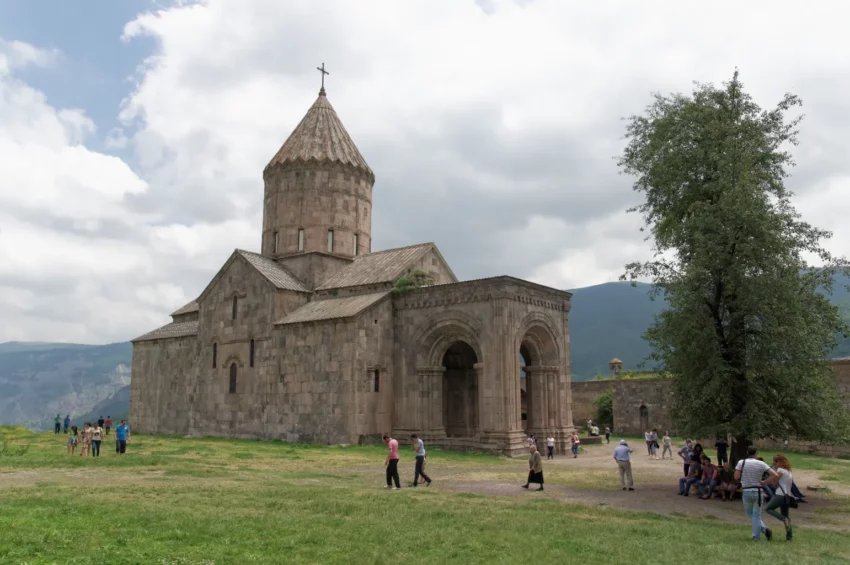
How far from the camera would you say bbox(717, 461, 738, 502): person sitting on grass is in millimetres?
14189

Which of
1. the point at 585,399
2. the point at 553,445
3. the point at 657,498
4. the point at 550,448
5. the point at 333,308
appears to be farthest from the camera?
the point at 585,399

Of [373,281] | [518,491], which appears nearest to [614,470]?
[518,491]

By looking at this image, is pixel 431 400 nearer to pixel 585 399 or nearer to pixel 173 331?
pixel 173 331

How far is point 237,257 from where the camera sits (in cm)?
3111

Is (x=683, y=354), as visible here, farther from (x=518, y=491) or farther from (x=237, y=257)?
(x=237, y=257)

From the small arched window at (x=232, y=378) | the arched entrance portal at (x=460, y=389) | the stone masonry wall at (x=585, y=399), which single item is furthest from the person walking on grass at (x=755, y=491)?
the stone masonry wall at (x=585, y=399)

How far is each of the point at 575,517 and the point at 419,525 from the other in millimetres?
2983

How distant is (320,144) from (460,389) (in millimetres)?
14409

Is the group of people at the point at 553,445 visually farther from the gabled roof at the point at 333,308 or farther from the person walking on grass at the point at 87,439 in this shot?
the person walking on grass at the point at 87,439

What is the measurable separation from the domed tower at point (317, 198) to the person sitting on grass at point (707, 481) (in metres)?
21.6

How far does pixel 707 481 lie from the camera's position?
14.6m

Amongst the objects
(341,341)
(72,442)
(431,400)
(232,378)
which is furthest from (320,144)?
(72,442)

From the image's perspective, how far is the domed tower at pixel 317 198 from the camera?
32344 millimetres

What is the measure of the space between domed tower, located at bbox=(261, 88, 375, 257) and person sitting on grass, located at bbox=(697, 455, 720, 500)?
21.6m
